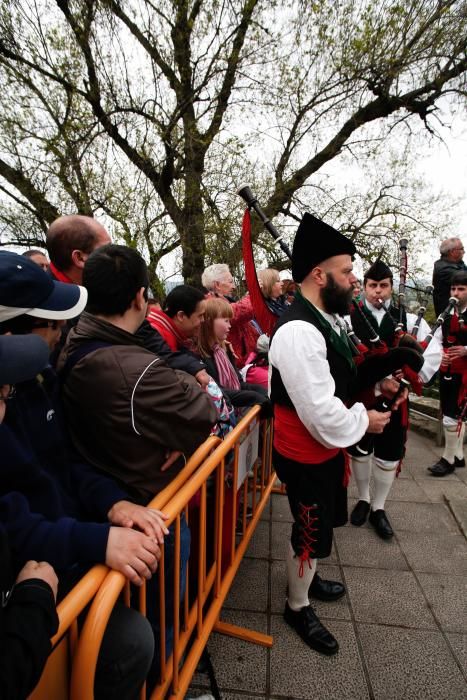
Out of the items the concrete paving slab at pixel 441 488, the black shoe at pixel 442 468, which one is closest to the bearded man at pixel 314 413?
the concrete paving slab at pixel 441 488

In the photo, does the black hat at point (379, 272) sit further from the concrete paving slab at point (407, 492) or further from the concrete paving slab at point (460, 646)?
the concrete paving slab at point (460, 646)

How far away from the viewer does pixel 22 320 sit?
1348mm

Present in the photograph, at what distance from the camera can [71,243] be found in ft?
7.38

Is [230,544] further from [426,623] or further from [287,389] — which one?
[426,623]

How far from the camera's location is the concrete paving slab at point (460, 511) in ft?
10.7

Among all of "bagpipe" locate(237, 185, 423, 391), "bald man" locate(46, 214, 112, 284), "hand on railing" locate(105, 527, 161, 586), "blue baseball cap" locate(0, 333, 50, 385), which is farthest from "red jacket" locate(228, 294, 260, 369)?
"blue baseball cap" locate(0, 333, 50, 385)

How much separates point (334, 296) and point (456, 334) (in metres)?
2.73

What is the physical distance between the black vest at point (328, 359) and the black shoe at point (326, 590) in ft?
4.14

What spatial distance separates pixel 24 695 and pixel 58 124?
32.3 feet

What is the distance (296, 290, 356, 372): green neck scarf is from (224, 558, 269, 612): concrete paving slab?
1.59 metres

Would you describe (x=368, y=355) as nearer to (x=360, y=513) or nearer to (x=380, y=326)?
(x=380, y=326)

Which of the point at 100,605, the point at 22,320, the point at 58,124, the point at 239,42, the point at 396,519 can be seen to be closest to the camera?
the point at 100,605

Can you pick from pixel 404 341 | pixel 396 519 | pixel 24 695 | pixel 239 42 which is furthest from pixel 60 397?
pixel 239 42

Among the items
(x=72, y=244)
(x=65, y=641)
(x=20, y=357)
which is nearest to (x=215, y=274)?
(x=72, y=244)
